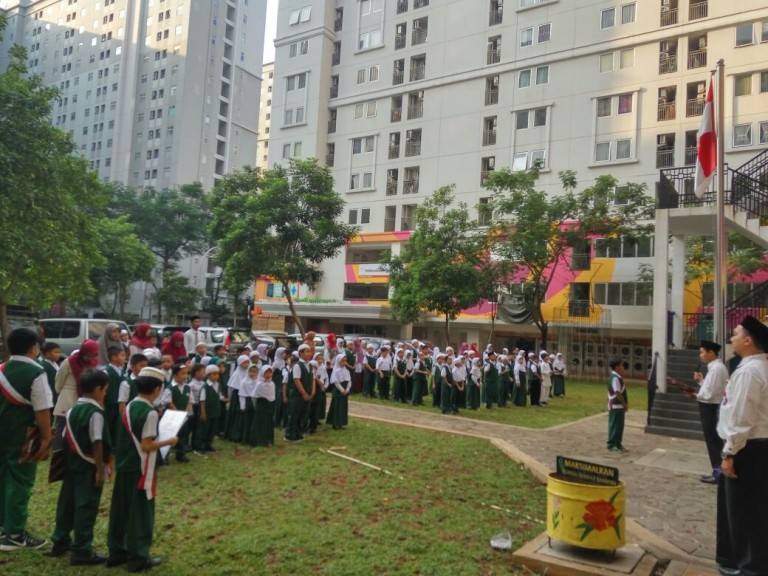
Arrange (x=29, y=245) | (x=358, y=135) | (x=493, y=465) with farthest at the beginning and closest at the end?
(x=358, y=135), (x=29, y=245), (x=493, y=465)

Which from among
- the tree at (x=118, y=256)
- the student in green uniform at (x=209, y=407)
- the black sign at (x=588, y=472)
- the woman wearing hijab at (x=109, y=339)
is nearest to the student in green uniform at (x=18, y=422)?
the woman wearing hijab at (x=109, y=339)

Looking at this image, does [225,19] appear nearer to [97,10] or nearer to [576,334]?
[97,10]

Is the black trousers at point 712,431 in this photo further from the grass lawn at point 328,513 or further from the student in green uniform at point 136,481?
the student in green uniform at point 136,481

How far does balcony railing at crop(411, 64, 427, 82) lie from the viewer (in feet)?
131

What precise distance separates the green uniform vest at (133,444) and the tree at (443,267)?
72.1ft

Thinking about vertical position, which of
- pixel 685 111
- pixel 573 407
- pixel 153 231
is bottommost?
pixel 573 407

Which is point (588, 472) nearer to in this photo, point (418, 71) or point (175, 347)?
point (175, 347)

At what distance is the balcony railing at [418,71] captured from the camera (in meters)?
39.9

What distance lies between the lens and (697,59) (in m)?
30.6

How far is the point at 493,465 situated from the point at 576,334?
24.3 m

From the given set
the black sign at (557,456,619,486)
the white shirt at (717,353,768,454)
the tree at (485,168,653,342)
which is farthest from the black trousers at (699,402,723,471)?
the tree at (485,168,653,342)

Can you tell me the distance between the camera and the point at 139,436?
189 inches

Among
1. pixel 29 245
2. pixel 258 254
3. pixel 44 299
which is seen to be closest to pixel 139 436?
pixel 29 245

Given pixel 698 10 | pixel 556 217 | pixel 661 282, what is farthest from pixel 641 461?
pixel 698 10
